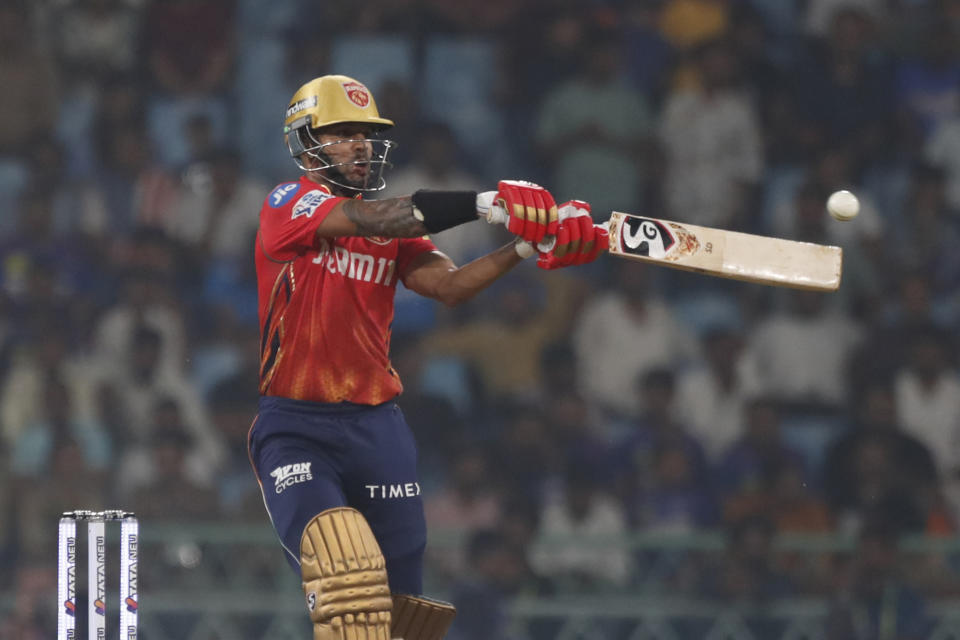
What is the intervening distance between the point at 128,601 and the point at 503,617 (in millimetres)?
2554

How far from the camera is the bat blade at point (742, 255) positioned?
344 cm

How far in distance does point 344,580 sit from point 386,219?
0.78 meters

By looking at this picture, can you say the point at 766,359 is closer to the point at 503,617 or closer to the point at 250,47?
the point at 503,617

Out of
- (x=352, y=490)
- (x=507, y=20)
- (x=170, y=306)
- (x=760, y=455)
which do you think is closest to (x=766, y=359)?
(x=760, y=455)

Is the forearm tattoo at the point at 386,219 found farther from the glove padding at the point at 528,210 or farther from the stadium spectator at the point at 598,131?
the stadium spectator at the point at 598,131

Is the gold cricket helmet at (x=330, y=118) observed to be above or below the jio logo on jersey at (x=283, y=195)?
above

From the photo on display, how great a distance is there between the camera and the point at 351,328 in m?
3.34

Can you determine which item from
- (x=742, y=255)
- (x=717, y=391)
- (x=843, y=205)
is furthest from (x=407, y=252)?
(x=717, y=391)

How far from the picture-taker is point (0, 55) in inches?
246

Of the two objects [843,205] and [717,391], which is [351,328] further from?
[717,391]

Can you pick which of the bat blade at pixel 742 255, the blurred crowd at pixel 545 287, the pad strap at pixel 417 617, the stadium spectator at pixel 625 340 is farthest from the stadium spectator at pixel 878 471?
the pad strap at pixel 417 617

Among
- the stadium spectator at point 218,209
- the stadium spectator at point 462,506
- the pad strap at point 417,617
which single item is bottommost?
the pad strap at point 417,617

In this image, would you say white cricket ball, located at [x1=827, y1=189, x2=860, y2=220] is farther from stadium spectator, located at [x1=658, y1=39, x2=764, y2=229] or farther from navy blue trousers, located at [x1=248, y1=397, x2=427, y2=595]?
stadium spectator, located at [x1=658, y1=39, x2=764, y2=229]

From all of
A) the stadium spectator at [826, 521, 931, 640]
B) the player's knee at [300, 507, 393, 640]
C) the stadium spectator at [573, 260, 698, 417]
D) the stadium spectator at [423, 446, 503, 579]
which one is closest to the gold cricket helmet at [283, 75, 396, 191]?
the player's knee at [300, 507, 393, 640]
